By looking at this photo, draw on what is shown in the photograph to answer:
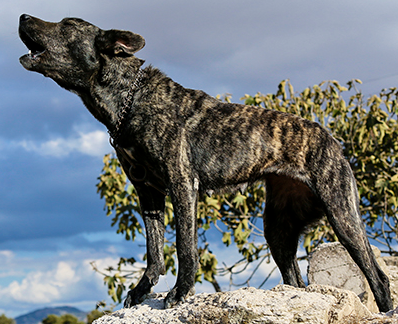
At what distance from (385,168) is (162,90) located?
18.0ft

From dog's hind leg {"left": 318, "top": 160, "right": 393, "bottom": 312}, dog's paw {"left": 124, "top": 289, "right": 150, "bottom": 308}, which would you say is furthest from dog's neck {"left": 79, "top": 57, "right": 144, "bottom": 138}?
dog's hind leg {"left": 318, "top": 160, "right": 393, "bottom": 312}

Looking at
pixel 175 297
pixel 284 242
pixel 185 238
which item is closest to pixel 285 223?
pixel 284 242

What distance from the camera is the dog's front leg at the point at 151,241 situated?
394cm

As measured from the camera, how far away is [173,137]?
12.4 feet

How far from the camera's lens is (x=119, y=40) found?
3.88 m

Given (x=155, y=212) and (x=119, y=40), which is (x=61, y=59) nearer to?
(x=119, y=40)

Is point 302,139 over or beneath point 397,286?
over

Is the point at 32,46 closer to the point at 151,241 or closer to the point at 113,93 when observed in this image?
the point at 113,93

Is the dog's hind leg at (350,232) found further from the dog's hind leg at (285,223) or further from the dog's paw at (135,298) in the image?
the dog's paw at (135,298)

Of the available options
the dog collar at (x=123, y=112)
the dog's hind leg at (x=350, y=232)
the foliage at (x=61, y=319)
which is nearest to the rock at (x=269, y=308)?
the dog's hind leg at (x=350, y=232)

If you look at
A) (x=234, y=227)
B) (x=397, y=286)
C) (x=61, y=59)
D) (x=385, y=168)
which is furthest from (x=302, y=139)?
(x=385, y=168)

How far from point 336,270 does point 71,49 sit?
359cm

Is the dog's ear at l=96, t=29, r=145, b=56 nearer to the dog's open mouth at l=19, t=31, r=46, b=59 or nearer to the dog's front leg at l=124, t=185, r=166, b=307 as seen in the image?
the dog's open mouth at l=19, t=31, r=46, b=59

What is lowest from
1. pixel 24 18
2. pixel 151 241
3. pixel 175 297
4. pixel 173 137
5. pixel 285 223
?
pixel 175 297
